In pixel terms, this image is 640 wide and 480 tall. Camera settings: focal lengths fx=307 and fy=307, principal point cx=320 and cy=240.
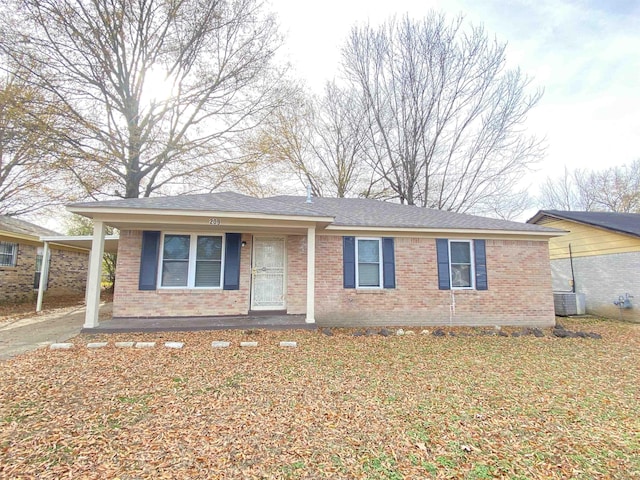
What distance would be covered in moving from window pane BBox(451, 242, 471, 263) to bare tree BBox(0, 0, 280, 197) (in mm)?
9875

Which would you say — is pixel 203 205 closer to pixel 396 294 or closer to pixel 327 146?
pixel 396 294

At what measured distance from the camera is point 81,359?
16.4ft

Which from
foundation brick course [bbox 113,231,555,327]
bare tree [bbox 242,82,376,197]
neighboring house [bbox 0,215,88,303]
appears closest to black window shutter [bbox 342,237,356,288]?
foundation brick course [bbox 113,231,555,327]

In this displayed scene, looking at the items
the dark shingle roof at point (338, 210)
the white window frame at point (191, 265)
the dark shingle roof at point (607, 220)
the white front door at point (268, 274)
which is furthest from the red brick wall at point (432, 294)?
the dark shingle roof at point (607, 220)

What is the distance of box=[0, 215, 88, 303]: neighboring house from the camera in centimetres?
1262

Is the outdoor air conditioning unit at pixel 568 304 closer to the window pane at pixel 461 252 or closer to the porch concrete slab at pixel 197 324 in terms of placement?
the window pane at pixel 461 252

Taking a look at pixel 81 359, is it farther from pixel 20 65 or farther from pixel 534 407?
pixel 20 65

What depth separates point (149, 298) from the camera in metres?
7.59

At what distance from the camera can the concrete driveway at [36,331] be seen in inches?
234

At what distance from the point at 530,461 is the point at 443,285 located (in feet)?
21.0

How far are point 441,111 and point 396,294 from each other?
38.7ft

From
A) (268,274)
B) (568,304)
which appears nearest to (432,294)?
(268,274)

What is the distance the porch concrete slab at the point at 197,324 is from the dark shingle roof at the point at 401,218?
113 inches

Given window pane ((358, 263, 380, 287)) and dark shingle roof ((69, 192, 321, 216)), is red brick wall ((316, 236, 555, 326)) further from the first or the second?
dark shingle roof ((69, 192, 321, 216))
